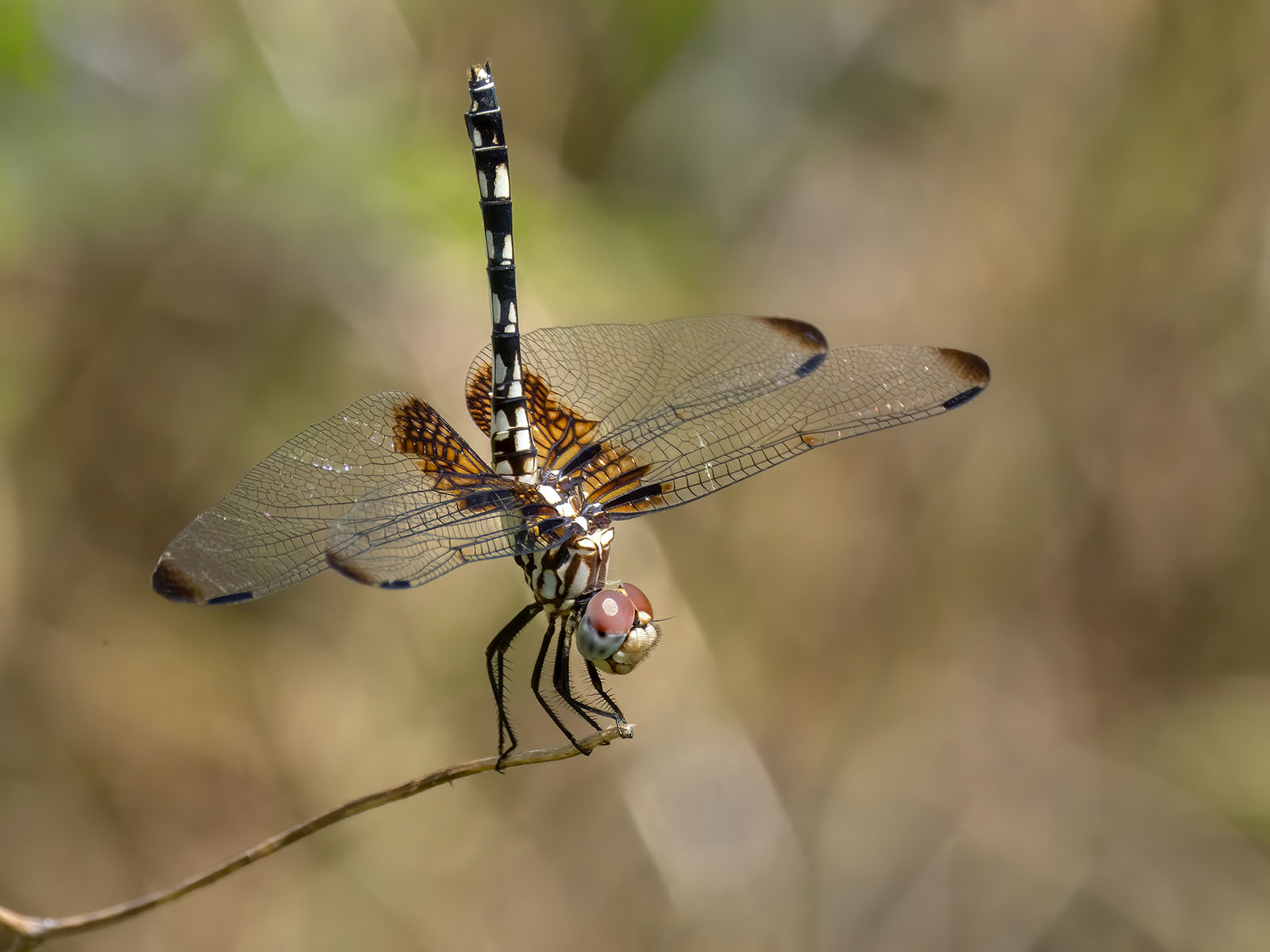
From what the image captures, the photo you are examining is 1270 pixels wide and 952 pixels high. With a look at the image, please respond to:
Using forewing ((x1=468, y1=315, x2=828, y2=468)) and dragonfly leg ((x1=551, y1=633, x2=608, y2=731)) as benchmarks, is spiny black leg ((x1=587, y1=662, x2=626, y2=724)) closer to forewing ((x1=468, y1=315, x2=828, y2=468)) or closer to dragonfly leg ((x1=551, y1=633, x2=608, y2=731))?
dragonfly leg ((x1=551, y1=633, x2=608, y2=731))

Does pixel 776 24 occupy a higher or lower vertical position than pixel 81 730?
higher

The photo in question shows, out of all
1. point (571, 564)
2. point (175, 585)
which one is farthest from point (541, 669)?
point (175, 585)

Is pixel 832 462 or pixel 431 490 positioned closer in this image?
pixel 431 490

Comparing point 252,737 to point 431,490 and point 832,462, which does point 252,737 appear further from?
point 832,462

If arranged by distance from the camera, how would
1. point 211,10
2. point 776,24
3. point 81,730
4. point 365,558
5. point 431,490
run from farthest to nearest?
point 776,24 < point 81,730 < point 211,10 < point 431,490 < point 365,558

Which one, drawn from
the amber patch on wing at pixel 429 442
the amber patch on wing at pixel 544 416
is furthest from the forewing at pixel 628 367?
the amber patch on wing at pixel 429 442

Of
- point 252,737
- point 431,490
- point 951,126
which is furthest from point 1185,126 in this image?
point 252,737

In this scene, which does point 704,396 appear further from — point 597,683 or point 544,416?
point 597,683
